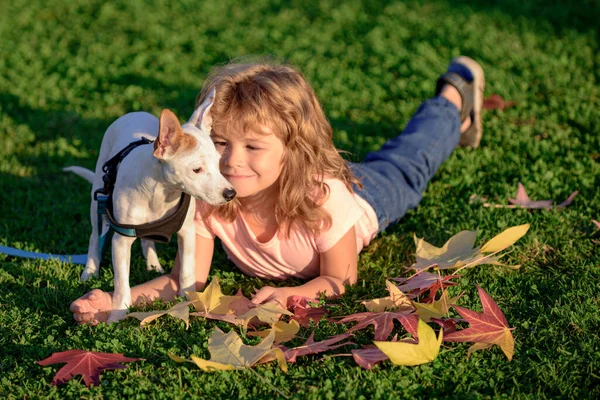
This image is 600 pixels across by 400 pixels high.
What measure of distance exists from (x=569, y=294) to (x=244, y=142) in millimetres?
1844

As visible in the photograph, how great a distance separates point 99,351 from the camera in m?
3.20

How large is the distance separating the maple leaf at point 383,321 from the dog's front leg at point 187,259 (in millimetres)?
876

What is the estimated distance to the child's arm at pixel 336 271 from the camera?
3.81 meters

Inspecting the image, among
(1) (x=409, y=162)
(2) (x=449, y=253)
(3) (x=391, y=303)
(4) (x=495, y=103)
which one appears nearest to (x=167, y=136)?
(3) (x=391, y=303)

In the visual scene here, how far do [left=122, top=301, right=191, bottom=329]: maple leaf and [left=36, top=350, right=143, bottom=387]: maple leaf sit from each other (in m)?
0.27

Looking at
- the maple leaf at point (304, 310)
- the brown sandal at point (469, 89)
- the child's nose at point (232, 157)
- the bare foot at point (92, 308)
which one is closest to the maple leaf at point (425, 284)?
the maple leaf at point (304, 310)

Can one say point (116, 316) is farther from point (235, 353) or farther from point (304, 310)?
point (304, 310)

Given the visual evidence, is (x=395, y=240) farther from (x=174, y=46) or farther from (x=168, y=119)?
(x=174, y=46)

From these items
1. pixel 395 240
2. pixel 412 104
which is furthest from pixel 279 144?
pixel 412 104

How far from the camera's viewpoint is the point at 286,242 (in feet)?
13.1

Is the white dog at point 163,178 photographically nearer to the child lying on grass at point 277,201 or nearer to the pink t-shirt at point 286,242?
the child lying on grass at point 277,201

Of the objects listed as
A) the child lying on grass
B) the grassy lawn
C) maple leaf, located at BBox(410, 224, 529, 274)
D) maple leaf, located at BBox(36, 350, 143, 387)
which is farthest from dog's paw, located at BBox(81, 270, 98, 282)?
maple leaf, located at BBox(410, 224, 529, 274)

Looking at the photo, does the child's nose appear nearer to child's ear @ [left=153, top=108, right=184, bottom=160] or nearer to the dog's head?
the dog's head

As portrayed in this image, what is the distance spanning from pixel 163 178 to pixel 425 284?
1.40 metres
